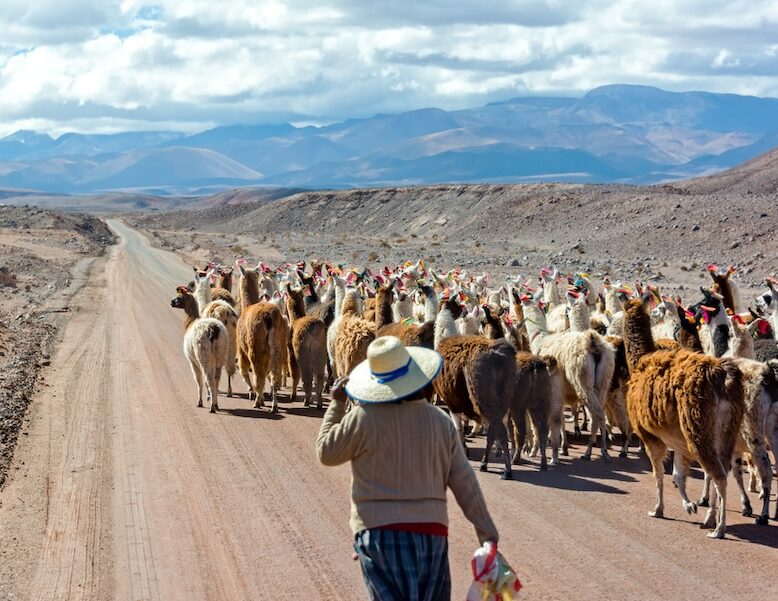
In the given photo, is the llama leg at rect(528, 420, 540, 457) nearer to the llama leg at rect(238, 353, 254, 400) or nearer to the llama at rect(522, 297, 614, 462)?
the llama at rect(522, 297, 614, 462)

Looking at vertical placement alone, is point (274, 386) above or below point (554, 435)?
above

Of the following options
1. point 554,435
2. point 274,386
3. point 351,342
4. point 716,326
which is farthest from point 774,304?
point 274,386

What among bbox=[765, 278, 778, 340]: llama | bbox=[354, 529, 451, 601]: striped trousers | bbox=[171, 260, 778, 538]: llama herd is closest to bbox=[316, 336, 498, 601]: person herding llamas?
A: bbox=[354, 529, 451, 601]: striped trousers

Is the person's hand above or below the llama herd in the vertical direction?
above

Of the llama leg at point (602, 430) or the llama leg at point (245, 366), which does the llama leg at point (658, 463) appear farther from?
the llama leg at point (245, 366)

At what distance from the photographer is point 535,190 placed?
72750mm

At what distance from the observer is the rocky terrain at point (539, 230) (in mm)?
39875

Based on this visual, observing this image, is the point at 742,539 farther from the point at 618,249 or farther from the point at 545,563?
the point at 618,249

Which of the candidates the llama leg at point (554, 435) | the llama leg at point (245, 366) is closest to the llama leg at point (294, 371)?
the llama leg at point (245, 366)

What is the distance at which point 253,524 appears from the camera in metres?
8.89

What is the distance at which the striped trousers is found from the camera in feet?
16.0

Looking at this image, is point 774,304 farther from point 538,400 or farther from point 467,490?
point 467,490

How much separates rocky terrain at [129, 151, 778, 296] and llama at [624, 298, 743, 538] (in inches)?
867

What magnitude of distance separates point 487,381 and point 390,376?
5623 millimetres
